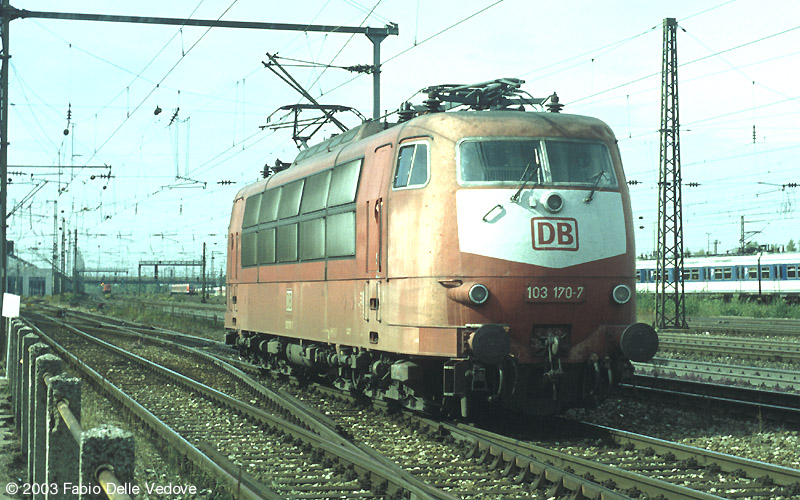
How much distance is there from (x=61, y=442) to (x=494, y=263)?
18.2 feet

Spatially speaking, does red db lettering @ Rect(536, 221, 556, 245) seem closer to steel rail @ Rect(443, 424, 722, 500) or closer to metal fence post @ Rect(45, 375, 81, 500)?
steel rail @ Rect(443, 424, 722, 500)

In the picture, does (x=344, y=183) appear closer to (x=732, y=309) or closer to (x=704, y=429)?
(x=704, y=429)

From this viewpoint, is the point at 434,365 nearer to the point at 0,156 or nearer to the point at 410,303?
the point at 410,303

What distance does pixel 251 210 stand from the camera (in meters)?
16.8

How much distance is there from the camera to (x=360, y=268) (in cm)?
1131

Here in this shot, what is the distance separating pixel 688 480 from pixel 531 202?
11.2 ft

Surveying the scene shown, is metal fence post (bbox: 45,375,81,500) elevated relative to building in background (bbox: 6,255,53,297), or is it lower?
lower

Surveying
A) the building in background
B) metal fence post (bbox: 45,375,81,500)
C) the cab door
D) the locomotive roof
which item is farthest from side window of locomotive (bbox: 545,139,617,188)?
the building in background

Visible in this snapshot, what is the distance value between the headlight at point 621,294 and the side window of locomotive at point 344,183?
3624 millimetres

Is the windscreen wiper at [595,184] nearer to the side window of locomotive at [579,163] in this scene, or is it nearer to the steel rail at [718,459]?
the side window of locomotive at [579,163]

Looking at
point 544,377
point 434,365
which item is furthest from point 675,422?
point 434,365

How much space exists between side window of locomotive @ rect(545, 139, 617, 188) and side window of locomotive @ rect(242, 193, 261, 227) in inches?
297

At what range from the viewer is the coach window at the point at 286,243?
550 inches

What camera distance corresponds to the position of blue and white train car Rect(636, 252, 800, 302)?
45719mm
